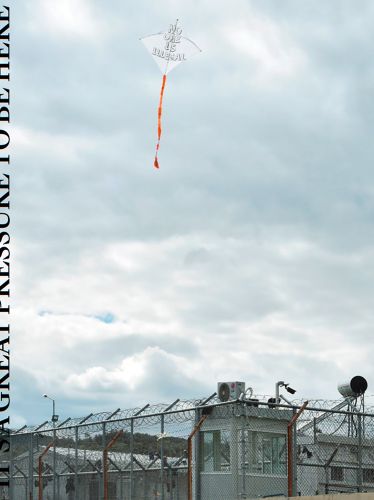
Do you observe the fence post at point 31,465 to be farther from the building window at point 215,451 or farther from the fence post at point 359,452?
the fence post at point 359,452

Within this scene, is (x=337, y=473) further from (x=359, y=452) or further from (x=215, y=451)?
(x=215, y=451)

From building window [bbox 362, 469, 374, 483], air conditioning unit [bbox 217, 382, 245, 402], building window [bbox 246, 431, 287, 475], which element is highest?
air conditioning unit [bbox 217, 382, 245, 402]

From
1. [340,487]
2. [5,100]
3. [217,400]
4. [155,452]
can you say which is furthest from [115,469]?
[5,100]

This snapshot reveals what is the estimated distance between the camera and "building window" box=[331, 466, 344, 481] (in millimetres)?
23141

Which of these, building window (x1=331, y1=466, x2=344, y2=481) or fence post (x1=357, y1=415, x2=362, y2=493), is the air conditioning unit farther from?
building window (x1=331, y1=466, x2=344, y2=481)

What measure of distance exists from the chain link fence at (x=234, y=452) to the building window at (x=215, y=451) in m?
0.02

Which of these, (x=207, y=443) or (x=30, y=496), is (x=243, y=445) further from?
(x=30, y=496)

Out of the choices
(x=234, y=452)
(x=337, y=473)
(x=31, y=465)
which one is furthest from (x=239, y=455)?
(x=31, y=465)

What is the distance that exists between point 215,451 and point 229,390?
1286 mm

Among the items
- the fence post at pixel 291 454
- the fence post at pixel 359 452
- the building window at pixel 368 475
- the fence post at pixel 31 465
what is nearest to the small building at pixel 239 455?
the fence post at pixel 291 454

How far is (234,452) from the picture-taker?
22.2 m

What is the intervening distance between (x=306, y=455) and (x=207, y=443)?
202 centimetres

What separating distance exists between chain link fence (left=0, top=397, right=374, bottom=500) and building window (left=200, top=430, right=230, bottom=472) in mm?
20

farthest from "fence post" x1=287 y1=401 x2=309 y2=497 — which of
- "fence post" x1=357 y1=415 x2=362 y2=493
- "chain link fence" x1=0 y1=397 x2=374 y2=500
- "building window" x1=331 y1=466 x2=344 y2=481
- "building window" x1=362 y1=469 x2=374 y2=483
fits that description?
"building window" x1=362 y1=469 x2=374 y2=483
